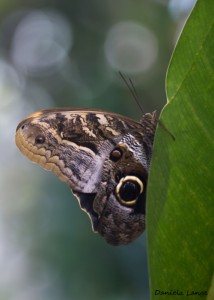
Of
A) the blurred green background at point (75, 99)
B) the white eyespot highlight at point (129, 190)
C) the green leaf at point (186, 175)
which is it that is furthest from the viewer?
the blurred green background at point (75, 99)

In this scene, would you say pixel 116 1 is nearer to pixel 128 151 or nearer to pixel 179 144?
pixel 128 151

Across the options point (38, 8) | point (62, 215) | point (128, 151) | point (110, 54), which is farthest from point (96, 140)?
point (38, 8)

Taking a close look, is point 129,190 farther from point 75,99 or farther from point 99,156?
point 75,99

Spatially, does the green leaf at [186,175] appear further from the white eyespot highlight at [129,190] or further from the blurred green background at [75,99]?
the blurred green background at [75,99]

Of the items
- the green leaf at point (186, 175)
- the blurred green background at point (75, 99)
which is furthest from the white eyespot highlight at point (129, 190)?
the blurred green background at point (75, 99)

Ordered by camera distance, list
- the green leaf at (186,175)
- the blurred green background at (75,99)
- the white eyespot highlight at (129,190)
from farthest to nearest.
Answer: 1. the blurred green background at (75,99)
2. the white eyespot highlight at (129,190)
3. the green leaf at (186,175)

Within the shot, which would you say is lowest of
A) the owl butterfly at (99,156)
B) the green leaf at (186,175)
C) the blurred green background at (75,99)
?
the blurred green background at (75,99)

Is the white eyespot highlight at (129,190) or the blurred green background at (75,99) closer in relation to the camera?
the white eyespot highlight at (129,190)
